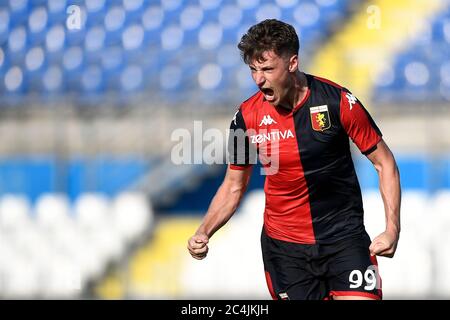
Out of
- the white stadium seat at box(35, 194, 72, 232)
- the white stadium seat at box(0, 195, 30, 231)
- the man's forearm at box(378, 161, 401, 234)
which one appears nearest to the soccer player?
the man's forearm at box(378, 161, 401, 234)

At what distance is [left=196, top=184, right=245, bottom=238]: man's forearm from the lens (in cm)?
414

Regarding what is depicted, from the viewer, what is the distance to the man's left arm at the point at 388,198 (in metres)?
3.58

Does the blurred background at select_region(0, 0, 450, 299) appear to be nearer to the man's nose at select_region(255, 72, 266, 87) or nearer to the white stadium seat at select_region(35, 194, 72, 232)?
the white stadium seat at select_region(35, 194, 72, 232)

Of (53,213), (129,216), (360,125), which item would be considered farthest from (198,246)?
(53,213)

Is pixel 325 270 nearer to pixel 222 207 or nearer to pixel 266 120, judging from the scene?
pixel 222 207

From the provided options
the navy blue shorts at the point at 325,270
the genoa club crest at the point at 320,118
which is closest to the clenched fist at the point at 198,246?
the navy blue shorts at the point at 325,270

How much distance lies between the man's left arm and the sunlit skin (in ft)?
1.59

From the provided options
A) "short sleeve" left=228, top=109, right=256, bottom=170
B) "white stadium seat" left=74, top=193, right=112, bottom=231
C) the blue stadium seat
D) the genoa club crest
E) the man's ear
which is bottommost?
"white stadium seat" left=74, top=193, right=112, bottom=231

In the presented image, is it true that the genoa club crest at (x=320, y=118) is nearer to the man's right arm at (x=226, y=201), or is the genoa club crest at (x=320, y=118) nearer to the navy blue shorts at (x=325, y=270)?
the man's right arm at (x=226, y=201)

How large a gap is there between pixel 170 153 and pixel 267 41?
157 inches

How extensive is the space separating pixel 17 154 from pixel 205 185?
6.15ft

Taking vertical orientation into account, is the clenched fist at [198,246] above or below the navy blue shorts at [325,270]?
above

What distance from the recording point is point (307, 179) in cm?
402

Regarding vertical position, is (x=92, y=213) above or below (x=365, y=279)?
above
